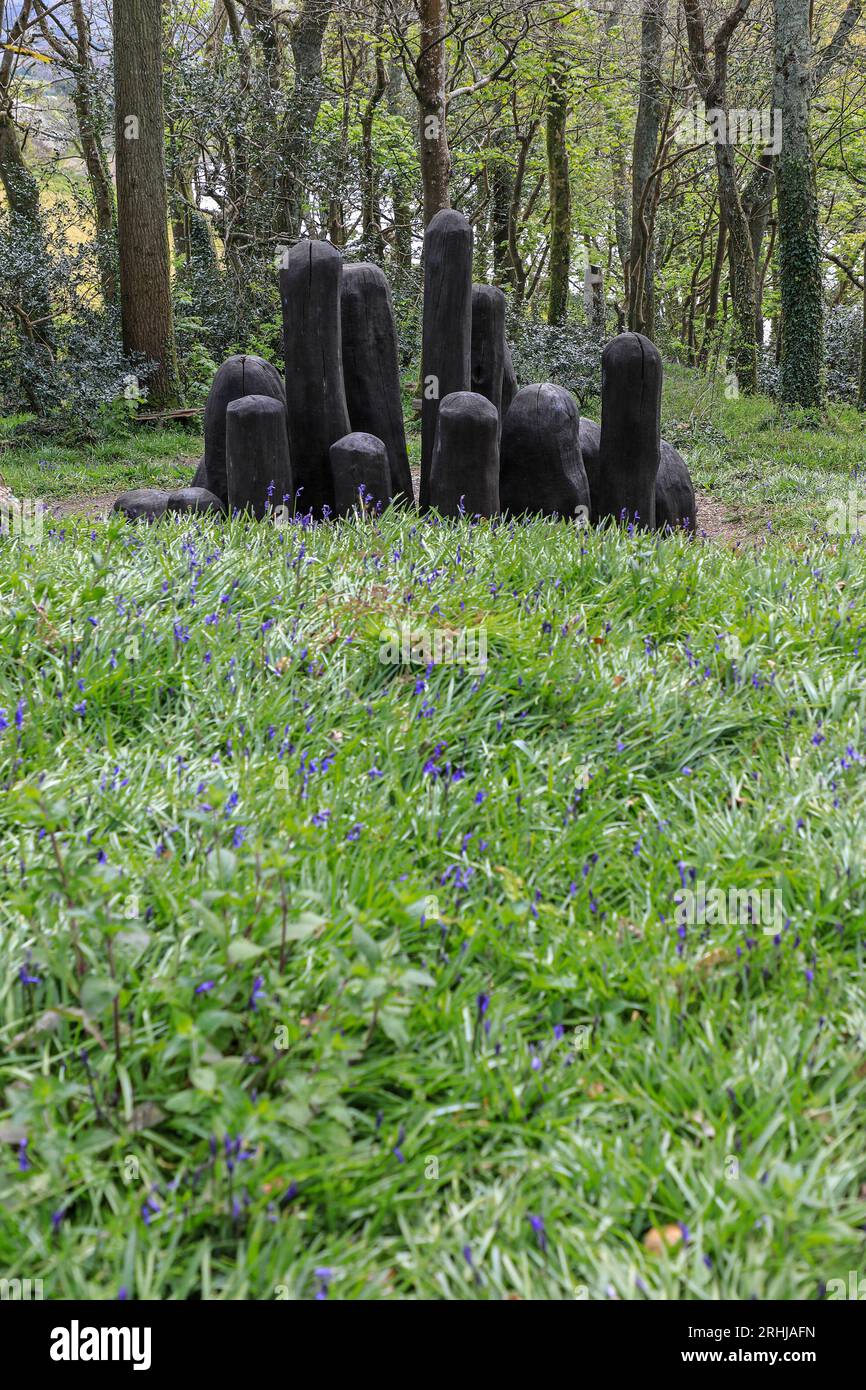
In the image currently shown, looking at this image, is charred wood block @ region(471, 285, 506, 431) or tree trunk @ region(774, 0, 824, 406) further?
tree trunk @ region(774, 0, 824, 406)

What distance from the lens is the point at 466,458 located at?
5859mm

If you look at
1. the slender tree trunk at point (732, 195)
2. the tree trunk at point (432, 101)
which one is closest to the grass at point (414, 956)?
the tree trunk at point (432, 101)

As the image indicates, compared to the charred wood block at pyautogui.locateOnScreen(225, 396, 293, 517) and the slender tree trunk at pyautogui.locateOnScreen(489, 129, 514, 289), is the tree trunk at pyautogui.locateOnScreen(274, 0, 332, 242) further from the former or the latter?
the charred wood block at pyautogui.locateOnScreen(225, 396, 293, 517)

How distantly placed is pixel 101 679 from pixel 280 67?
765 inches

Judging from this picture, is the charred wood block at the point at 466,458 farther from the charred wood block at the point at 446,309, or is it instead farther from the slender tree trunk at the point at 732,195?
the slender tree trunk at the point at 732,195

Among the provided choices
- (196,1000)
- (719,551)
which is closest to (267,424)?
(719,551)

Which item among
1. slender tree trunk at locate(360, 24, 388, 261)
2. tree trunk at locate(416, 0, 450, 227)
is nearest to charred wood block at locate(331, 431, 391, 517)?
tree trunk at locate(416, 0, 450, 227)

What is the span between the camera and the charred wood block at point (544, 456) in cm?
624

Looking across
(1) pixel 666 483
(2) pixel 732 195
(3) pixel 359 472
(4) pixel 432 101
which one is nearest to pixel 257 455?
(3) pixel 359 472

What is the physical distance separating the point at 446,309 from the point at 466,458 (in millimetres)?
1147

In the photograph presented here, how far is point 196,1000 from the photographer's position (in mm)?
2186

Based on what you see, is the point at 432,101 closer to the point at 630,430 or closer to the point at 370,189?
the point at 630,430

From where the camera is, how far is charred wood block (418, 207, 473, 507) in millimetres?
6281
